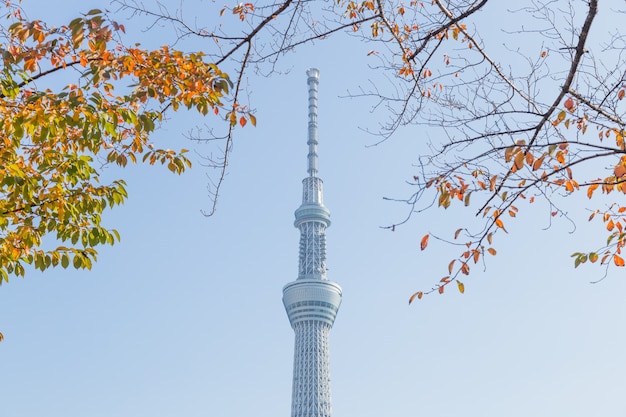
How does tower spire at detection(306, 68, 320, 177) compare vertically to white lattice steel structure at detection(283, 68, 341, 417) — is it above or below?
above

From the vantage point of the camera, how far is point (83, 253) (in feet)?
34.9

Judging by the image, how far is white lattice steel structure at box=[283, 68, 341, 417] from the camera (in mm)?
138750

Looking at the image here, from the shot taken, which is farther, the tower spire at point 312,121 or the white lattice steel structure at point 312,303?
the tower spire at point 312,121

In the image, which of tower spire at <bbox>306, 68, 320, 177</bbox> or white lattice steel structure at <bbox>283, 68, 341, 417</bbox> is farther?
tower spire at <bbox>306, 68, 320, 177</bbox>

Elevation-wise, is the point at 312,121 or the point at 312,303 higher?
the point at 312,121

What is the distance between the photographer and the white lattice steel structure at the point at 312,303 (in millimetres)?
138750

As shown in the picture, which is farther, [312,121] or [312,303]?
[312,121]

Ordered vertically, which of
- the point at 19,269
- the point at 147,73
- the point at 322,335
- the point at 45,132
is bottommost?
the point at 19,269

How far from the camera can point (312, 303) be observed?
149250 millimetres

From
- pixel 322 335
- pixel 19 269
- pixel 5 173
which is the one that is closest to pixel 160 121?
pixel 5 173

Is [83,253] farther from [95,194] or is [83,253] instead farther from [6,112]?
[6,112]

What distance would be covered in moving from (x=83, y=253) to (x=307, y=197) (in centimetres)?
14628

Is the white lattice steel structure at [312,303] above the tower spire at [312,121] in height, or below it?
below

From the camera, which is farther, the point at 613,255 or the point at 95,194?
the point at 95,194
